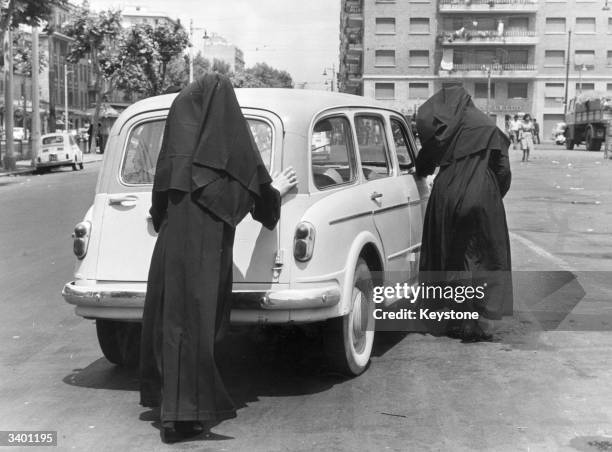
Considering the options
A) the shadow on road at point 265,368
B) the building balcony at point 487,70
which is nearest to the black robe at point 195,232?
the shadow on road at point 265,368

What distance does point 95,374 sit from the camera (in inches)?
226

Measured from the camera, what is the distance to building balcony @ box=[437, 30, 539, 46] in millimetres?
83875

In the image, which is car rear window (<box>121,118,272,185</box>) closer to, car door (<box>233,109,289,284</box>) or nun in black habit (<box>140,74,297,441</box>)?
car door (<box>233,109,289,284</box>)

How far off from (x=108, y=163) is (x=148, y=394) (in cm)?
167

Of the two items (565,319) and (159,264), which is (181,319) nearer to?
(159,264)

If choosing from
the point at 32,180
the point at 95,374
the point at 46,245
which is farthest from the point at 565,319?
the point at 32,180

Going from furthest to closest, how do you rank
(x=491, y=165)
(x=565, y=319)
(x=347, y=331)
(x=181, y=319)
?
(x=565, y=319), (x=491, y=165), (x=347, y=331), (x=181, y=319)

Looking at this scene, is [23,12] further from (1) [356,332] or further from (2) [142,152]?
(1) [356,332]

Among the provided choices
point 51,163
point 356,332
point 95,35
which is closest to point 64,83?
point 95,35

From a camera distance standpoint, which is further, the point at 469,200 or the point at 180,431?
the point at 469,200

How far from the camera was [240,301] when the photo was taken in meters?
4.95

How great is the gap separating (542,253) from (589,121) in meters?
36.9

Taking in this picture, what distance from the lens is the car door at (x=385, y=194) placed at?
238 inches

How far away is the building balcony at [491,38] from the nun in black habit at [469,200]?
80.7m
